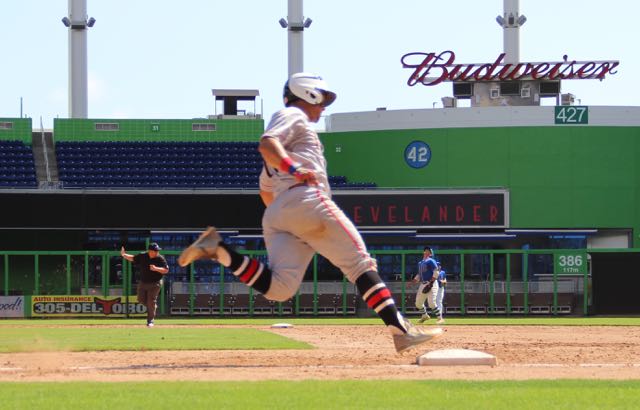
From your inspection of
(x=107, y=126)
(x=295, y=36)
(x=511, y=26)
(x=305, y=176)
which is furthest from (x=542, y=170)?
(x=305, y=176)

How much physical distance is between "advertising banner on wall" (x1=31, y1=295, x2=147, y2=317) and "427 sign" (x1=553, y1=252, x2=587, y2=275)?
13210 mm

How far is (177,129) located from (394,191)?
11.4 m

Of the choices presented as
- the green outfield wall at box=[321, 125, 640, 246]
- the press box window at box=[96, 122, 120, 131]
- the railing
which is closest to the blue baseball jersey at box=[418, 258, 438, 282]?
the railing

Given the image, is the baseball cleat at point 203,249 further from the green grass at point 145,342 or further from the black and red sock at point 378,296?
the green grass at point 145,342

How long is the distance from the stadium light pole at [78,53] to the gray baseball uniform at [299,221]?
42579 millimetres

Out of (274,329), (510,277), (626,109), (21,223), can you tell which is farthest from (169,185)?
(274,329)

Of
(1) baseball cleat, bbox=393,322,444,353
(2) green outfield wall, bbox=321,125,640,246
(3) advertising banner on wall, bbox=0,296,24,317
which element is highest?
(2) green outfield wall, bbox=321,125,640,246

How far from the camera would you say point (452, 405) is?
7.42 metres

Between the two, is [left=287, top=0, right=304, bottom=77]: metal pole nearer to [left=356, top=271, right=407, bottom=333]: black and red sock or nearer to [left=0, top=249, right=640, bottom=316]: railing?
[left=0, top=249, right=640, bottom=316]: railing

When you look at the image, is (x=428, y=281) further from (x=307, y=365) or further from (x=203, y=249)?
(x=203, y=249)

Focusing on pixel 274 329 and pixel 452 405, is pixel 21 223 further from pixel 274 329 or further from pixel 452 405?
pixel 452 405

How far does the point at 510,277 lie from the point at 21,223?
1775 centimetres

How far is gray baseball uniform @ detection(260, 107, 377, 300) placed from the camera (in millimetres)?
9406

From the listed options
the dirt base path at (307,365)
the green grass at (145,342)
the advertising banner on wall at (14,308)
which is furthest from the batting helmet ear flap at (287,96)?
the advertising banner on wall at (14,308)
